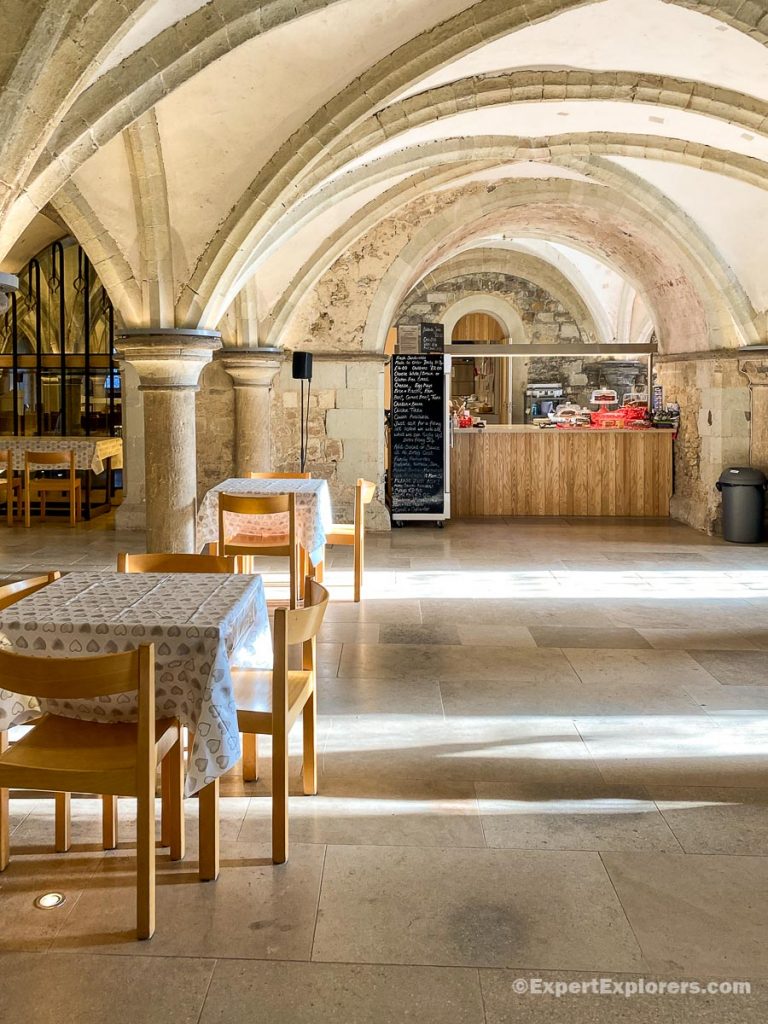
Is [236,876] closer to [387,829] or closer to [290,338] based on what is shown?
[387,829]

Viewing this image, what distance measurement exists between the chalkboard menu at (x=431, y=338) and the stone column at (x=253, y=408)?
1.54 m

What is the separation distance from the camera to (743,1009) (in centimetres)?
207

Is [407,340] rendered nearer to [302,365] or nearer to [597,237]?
[302,365]

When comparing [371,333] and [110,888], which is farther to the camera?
[371,333]

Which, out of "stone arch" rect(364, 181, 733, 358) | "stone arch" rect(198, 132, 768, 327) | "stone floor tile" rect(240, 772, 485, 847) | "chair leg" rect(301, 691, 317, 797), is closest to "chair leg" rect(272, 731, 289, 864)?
"stone floor tile" rect(240, 772, 485, 847)

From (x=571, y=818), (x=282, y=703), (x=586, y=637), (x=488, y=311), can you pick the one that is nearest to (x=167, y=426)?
(x=586, y=637)

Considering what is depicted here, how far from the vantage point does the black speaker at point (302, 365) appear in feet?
28.1

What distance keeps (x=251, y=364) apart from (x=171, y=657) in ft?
21.5

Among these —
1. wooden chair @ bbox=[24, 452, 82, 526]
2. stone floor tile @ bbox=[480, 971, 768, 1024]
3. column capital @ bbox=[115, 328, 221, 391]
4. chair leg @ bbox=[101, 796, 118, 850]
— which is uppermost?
column capital @ bbox=[115, 328, 221, 391]

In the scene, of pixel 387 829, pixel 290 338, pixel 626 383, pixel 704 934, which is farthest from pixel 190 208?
pixel 626 383

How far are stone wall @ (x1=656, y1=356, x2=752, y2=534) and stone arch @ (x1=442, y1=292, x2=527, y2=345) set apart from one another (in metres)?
5.31

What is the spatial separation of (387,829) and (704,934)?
95 centimetres

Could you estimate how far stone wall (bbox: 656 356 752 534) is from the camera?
930cm

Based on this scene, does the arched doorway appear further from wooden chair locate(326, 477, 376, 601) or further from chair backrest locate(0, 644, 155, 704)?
chair backrest locate(0, 644, 155, 704)
